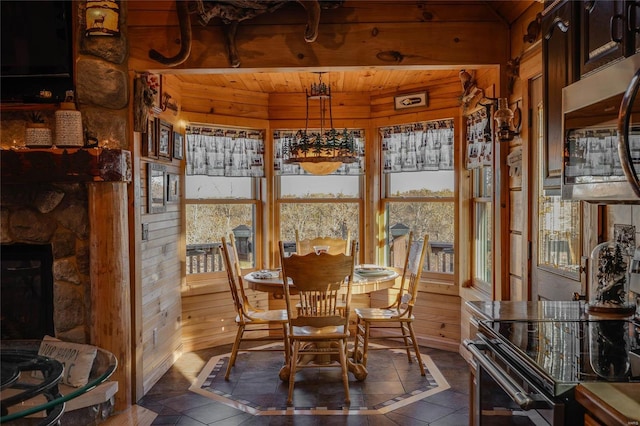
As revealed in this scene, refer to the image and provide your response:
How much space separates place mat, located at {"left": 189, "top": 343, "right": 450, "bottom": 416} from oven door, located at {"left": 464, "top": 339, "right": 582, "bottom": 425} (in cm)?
138

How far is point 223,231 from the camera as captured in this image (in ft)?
16.4

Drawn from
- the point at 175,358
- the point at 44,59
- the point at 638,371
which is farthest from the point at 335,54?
the point at 175,358

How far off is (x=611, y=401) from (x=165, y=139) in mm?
3707

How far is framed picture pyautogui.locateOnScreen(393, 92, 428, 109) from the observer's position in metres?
4.77

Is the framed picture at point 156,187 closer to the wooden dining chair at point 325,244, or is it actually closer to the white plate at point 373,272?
the wooden dining chair at point 325,244

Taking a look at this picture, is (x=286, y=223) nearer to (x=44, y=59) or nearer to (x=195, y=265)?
(x=195, y=265)

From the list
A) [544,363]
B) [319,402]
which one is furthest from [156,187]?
→ [544,363]

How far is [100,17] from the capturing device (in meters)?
3.07

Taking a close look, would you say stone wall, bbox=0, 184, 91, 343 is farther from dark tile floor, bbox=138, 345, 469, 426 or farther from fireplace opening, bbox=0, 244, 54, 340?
dark tile floor, bbox=138, 345, 469, 426

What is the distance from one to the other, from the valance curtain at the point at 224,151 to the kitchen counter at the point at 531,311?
3.22 meters

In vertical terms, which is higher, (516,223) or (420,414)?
(516,223)

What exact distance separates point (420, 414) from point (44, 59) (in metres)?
3.30

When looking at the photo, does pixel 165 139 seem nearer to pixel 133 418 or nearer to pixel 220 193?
pixel 220 193

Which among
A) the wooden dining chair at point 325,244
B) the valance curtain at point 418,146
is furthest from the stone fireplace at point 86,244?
the valance curtain at point 418,146
